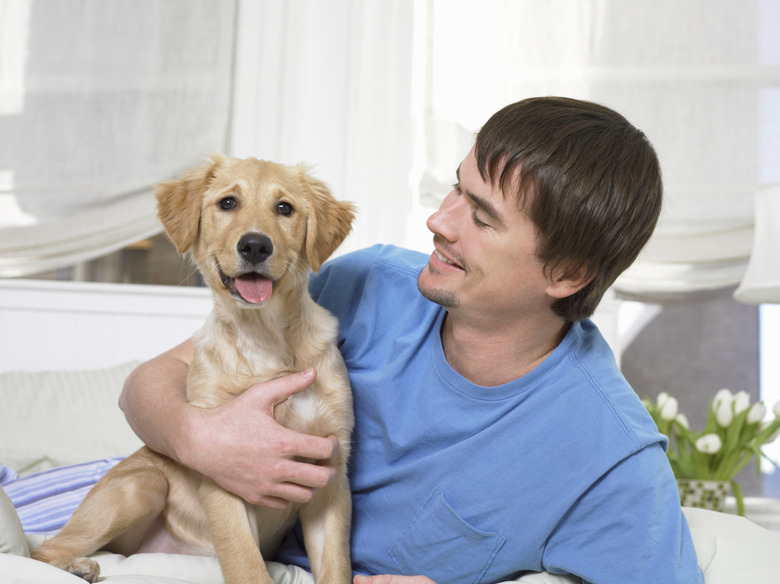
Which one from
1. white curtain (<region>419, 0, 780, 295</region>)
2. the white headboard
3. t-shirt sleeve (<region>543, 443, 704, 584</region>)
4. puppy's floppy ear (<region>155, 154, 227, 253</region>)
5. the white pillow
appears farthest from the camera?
the white headboard

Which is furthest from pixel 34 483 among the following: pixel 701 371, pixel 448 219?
pixel 701 371

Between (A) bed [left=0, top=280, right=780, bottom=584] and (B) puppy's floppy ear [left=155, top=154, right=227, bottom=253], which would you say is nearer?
(A) bed [left=0, top=280, right=780, bottom=584]

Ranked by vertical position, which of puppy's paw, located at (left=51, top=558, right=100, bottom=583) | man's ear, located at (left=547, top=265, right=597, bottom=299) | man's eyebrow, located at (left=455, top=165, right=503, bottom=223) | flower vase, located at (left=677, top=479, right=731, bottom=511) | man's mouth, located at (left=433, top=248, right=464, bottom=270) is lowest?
flower vase, located at (left=677, top=479, right=731, bottom=511)

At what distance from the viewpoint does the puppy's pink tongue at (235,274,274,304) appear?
4.78 feet

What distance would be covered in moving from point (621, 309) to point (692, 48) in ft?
3.83

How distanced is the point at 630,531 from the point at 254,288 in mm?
849

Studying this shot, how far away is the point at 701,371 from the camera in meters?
3.31

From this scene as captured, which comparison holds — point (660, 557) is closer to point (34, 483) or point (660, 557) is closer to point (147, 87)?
point (34, 483)

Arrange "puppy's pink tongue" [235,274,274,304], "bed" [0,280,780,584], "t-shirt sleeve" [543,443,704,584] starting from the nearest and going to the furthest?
"t-shirt sleeve" [543,443,704,584] → "bed" [0,280,780,584] → "puppy's pink tongue" [235,274,274,304]

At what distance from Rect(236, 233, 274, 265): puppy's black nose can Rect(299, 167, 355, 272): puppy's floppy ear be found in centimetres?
14

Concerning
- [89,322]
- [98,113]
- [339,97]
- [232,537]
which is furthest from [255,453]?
[98,113]

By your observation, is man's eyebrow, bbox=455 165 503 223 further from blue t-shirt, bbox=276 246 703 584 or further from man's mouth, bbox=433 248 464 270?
blue t-shirt, bbox=276 246 703 584

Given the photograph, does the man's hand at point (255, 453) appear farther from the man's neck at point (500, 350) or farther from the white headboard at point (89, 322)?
the white headboard at point (89, 322)

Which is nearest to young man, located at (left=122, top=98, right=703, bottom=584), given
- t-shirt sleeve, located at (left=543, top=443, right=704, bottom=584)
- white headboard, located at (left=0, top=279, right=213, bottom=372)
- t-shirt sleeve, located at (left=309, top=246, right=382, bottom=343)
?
t-shirt sleeve, located at (left=543, top=443, right=704, bottom=584)
